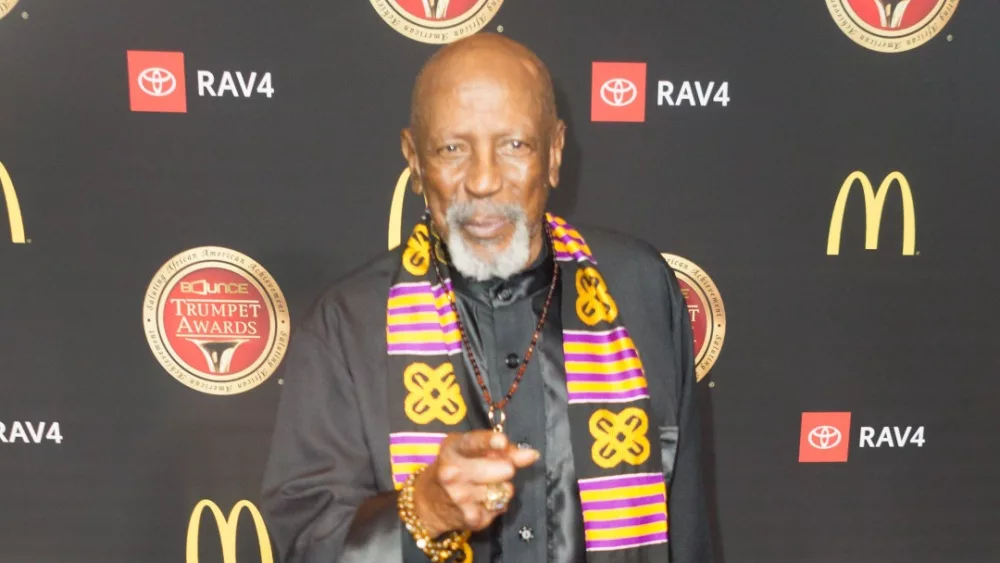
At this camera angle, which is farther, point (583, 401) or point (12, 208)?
point (12, 208)

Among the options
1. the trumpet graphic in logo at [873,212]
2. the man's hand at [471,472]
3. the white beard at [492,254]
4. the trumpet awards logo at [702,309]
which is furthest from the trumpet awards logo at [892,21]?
the man's hand at [471,472]

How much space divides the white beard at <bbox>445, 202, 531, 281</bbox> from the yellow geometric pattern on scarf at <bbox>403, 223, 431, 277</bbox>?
4.6 inches

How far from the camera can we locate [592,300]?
1367 mm

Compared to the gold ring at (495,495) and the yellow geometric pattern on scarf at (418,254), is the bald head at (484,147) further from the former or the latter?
the gold ring at (495,495)

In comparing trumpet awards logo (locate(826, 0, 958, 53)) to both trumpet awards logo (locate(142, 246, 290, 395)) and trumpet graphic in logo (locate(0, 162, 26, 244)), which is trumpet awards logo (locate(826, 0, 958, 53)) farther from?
trumpet graphic in logo (locate(0, 162, 26, 244))

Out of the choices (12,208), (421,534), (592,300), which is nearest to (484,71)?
(592,300)

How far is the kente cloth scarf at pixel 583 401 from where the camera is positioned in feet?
4.20

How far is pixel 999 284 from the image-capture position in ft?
6.78

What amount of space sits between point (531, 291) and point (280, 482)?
0.52 meters

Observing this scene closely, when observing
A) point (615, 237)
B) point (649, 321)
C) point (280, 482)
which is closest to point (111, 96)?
point (280, 482)

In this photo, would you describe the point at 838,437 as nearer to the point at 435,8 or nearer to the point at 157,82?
the point at 435,8

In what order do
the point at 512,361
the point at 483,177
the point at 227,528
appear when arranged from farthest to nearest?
the point at 227,528, the point at 512,361, the point at 483,177

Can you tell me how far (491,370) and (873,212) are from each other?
1268 millimetres

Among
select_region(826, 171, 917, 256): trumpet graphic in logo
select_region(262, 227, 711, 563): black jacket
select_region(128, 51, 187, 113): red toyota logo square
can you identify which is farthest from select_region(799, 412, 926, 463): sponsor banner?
select_region(128, 51, 187, 113): red toyota logo square
